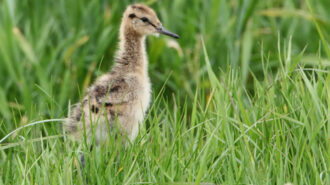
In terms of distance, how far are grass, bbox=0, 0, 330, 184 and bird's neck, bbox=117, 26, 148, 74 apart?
40cm

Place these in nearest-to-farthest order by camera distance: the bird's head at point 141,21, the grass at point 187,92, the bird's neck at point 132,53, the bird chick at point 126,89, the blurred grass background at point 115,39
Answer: the grass at point 187,92 < the bird chick at point 126,89 < the bird's neck at point 132,53 < the bird's head at point 141,21 < the blurred grass background at point 115,39

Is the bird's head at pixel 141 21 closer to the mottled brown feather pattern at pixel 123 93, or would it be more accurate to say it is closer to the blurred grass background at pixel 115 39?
the mottled brown feather pattern at pixel 123 93

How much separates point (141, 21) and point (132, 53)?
352mm

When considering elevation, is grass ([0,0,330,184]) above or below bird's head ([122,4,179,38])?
below

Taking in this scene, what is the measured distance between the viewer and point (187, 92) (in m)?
6.24

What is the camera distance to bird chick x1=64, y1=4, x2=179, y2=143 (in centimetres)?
409

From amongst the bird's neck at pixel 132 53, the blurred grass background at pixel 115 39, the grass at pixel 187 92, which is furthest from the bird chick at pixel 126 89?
the blurred grass background at pixel 115 39

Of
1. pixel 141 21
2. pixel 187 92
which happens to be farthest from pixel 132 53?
pixel 187 92

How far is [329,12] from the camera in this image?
645 centimetres

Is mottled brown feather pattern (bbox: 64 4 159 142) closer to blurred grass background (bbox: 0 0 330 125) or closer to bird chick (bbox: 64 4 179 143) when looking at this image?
→ bird chick (bbox: 64 4 179 143)

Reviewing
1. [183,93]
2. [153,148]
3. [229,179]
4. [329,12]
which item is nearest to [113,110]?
[153,148]

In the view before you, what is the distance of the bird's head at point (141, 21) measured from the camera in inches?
192

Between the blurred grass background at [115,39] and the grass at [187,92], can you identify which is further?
the blurred grass background at [115,39]

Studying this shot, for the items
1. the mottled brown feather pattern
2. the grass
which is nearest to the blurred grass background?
the grass
